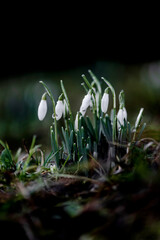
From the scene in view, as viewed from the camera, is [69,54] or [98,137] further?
[69,54]

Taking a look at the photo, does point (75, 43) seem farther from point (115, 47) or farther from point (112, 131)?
point (112, 131)

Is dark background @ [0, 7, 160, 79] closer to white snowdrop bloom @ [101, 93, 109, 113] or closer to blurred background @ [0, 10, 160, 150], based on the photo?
blurred background @ [0, 10, 160, 150]

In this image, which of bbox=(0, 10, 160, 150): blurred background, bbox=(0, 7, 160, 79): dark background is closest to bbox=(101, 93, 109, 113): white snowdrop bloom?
bbox=(0, 10, 160, 150): blurred background

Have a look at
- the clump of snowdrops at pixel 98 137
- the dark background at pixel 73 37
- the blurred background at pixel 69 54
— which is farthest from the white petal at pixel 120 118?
the dark background at pixel 73 37

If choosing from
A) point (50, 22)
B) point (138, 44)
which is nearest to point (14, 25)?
point (50, 22)

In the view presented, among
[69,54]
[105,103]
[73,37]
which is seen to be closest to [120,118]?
[105,103]

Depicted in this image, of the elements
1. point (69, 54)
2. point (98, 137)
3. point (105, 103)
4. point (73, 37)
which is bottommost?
point (98, 137)

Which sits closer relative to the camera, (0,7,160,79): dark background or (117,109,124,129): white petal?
(117,109,124,129): white petal

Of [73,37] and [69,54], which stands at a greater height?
[73,37]

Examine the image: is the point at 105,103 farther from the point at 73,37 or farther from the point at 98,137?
the point at 73,37

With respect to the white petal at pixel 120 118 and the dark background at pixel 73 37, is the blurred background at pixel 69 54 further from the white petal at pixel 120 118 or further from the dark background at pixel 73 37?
the white petal at pixel 120 118

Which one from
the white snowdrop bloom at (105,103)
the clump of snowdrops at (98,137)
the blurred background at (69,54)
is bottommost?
the clump of snowdrops at (98,137)
